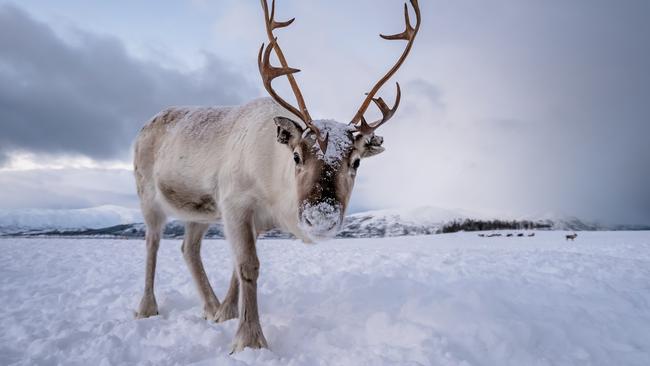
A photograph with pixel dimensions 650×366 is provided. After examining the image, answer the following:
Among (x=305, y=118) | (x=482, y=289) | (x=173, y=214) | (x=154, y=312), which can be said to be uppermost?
(x=305, y=118)

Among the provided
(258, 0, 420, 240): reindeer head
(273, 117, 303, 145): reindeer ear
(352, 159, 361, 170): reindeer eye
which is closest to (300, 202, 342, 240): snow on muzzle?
(258, 0, 420, 240): reindeer head

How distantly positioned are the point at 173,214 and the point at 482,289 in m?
4.03

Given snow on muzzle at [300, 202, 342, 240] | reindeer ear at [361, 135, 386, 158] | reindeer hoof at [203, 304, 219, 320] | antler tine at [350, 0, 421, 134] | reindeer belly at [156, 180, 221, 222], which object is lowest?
reindeer hoof at [203, 304, 219, 320]

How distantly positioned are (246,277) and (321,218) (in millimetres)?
1246

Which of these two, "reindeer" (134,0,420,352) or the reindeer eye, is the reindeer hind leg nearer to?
"reindeer" (134,0,420,352)

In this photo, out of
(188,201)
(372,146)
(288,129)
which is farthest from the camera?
(188,201)

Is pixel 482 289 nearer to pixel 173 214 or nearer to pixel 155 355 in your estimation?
pixel 155 355

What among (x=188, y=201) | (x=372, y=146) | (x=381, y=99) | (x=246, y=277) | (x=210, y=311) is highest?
(x=381, y=99)

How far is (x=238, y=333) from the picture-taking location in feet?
10.9

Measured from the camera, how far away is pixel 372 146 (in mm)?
3727

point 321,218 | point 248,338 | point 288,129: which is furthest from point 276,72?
point 248,338

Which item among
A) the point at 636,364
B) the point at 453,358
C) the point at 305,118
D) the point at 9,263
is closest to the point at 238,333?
the point at 453,358

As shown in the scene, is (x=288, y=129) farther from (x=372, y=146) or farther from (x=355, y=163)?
(x=372, y=146)

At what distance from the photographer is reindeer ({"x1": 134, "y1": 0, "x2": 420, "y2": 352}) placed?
320 centimetres
